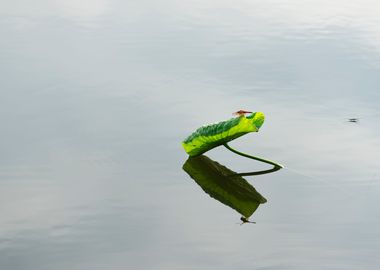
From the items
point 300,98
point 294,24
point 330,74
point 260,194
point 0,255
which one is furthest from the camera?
point 294,24

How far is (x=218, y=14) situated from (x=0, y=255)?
8.72 ft

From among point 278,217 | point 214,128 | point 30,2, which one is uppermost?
point 30,2

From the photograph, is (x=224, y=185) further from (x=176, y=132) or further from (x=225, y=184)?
(x=176, y=132)

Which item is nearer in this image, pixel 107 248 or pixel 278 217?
pixel 107 248

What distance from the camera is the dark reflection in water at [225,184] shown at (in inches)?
89.7

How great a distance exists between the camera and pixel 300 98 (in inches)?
123

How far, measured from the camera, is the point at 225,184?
240cm

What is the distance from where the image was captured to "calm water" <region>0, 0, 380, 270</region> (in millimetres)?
2029

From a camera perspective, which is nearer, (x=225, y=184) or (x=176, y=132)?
(x=225, y=184)

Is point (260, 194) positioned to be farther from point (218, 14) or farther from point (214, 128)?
point (218, 14)

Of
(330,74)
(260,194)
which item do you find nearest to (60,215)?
(260,194)

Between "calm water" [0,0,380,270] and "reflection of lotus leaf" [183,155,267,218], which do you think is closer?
"calm water" [0,0,380,270]

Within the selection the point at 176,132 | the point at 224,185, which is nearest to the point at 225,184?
the point at 224,185

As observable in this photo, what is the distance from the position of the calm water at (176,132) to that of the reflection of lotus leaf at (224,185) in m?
0.02
